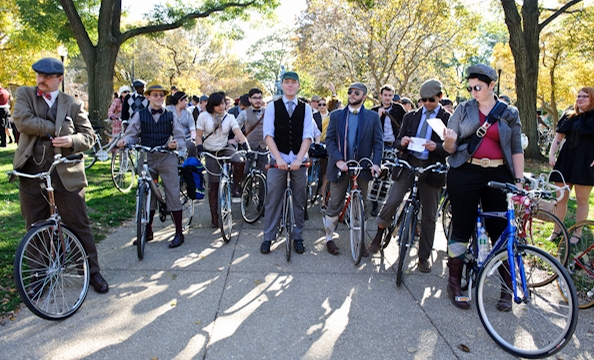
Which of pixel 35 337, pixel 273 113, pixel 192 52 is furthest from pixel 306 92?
pixel 35 337

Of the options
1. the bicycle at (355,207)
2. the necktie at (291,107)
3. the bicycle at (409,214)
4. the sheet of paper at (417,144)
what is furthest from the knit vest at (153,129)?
the sheet of paper at (417,144)

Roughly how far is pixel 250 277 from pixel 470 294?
2.21m

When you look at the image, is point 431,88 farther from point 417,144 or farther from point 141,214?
point 141,214

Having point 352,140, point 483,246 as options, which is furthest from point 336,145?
point 483,246

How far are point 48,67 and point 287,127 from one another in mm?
2603

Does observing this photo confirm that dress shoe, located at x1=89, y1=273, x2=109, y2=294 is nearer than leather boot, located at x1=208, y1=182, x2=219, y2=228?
Yes

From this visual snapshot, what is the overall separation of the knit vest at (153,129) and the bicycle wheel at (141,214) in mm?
602

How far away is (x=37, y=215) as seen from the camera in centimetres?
384

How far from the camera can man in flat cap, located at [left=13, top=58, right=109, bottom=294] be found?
11.7 ft

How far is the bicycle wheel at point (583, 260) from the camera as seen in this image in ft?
13.1

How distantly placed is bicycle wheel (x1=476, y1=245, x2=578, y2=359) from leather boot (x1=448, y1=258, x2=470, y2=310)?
0.83 feet

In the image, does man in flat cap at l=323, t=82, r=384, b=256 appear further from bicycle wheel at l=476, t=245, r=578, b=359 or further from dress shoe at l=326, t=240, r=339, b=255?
bicycle wheel at l=476, t=245, r=578, b=359

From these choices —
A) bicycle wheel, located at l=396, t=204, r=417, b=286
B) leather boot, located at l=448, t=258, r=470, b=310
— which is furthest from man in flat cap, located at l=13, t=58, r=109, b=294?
leather boot, located at l=448, t=258, r=470, b=310

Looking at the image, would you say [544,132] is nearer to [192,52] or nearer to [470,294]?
[470,294]
